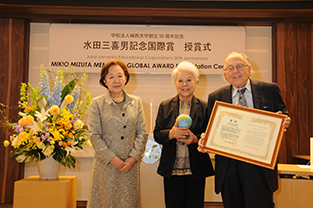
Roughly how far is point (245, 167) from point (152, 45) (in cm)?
291

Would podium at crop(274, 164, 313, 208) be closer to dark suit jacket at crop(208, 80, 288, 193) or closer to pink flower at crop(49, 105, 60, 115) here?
dark suit jacket at crop(208, 80, 288, 193)

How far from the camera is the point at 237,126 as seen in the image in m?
1.77

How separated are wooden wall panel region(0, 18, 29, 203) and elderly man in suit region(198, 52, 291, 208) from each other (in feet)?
11.0

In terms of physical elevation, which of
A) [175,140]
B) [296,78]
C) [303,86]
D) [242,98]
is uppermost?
[296,78]

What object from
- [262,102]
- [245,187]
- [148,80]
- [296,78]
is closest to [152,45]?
[148,80]

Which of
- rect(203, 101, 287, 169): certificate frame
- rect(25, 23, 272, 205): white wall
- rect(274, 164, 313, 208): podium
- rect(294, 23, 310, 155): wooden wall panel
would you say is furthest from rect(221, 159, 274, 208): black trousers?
rect(294, 23, 310, 155): wooden wall panel

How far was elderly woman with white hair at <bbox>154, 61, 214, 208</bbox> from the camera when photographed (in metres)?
2.13

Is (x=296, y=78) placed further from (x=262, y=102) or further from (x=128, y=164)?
(x=128, y=164)

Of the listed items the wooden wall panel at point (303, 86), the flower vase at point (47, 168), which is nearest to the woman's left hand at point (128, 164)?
the flower vase at point (47, 168)

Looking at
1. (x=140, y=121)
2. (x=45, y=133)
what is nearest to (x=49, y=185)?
(x=45, y=133)

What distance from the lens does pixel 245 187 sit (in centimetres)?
177

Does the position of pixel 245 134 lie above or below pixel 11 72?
below

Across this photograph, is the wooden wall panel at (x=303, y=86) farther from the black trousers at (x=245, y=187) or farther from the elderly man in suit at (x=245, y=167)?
the black trousers at (x=245, y=187)

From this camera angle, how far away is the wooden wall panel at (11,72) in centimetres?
398
